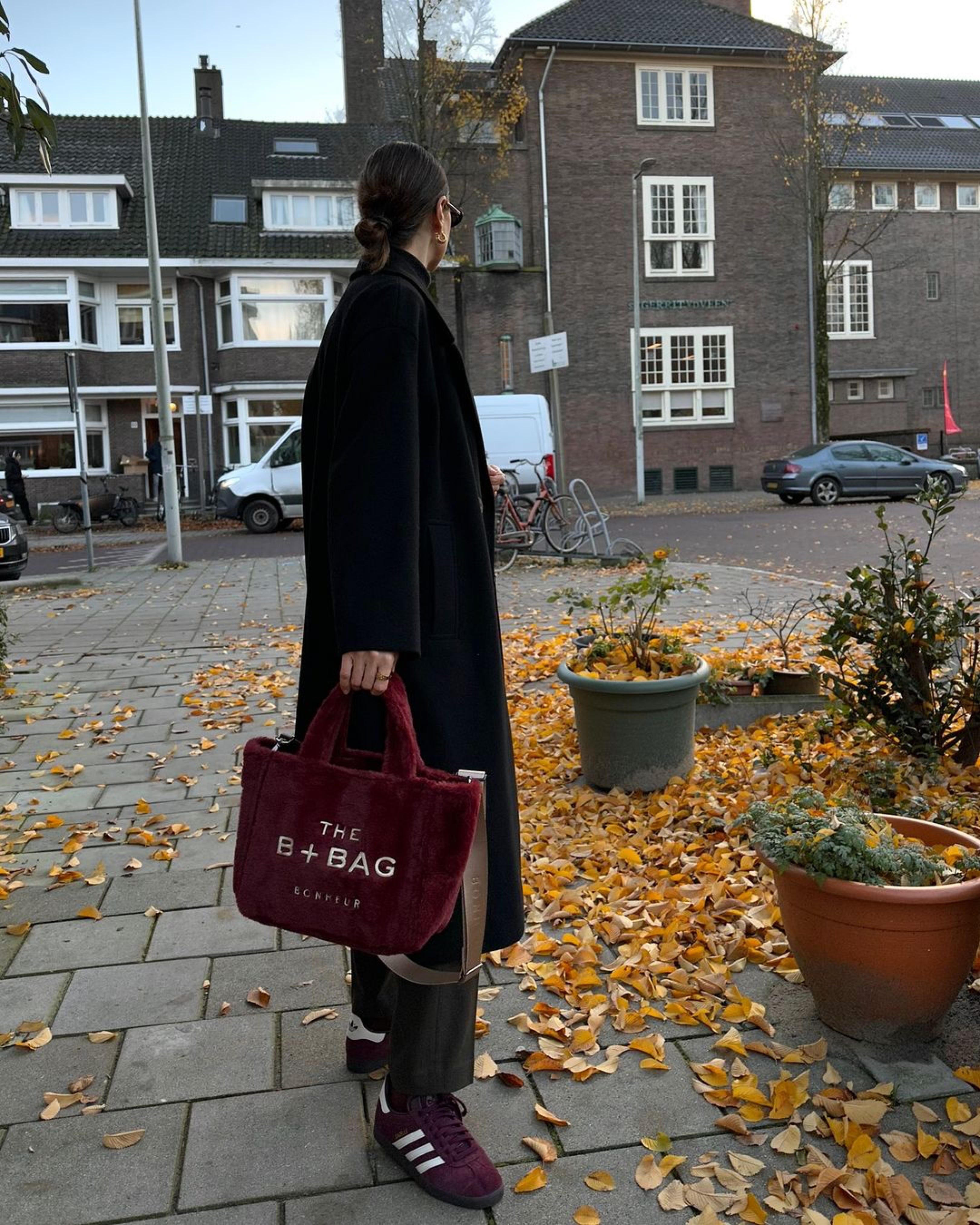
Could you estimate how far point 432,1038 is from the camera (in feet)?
7.67

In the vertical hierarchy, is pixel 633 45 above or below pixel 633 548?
above

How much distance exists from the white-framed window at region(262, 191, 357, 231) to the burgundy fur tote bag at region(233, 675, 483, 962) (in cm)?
3359

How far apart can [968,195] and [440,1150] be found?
4532 centimetres

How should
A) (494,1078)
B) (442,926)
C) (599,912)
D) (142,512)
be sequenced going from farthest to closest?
(142,512), (599,912), (494,1078), (442,926)

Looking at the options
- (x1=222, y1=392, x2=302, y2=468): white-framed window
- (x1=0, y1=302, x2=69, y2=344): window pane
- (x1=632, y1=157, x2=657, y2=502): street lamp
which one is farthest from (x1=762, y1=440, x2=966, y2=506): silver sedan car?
(x1=0, y1=302, x2=69, y2=344): window pane

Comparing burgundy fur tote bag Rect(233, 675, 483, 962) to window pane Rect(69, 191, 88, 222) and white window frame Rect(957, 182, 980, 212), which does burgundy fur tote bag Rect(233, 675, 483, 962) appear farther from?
white window frame Rect(957, 182, 980, 212)

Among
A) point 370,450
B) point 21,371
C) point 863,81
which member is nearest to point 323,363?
point 370,450

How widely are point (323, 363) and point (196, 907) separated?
2113 millimetres

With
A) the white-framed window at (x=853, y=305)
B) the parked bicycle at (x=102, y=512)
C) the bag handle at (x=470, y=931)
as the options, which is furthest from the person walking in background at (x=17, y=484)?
the bag handle at (x=470, y=931)

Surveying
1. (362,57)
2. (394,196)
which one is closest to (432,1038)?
(394,196)

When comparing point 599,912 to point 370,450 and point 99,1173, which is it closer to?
point 99,1173

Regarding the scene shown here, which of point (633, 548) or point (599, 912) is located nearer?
point (599, 912)

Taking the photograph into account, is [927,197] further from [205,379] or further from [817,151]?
[205,379]

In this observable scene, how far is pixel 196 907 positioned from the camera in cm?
383
